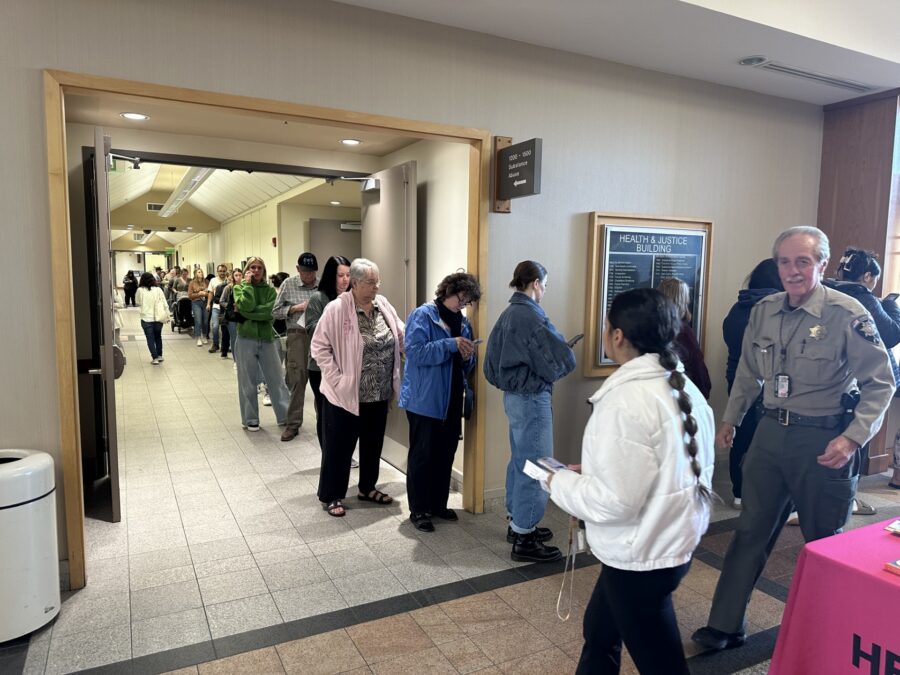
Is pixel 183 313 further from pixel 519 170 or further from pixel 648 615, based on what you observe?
pixel 648 615

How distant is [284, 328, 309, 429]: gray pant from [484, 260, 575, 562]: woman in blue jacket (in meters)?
2.63

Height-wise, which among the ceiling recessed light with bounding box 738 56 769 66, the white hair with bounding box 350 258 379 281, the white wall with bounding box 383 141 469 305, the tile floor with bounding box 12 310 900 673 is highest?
the ceiling recessed light with bounding box 738 56 769 66

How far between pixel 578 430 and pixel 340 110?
2.68 m

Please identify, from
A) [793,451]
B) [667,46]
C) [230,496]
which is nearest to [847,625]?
[793,451]

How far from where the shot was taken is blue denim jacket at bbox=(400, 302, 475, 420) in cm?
363

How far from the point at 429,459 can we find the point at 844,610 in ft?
7.80

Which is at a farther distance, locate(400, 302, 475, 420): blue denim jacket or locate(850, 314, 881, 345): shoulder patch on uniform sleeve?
locate(400, 302, 475, 420): blue denim jacket

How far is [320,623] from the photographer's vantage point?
2.82m

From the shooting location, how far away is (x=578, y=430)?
4.53 meters

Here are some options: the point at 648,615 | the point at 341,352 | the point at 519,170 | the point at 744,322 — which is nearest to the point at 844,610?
the point at 648,615

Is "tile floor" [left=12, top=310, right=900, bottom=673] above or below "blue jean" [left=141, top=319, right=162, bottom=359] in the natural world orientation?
below

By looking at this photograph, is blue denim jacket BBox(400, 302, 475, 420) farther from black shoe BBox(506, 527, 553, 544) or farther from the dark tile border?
the dark tile border

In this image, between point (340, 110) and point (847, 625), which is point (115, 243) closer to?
point (340, 110)

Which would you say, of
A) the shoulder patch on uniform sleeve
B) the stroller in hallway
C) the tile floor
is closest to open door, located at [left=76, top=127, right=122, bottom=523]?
the tile floor
